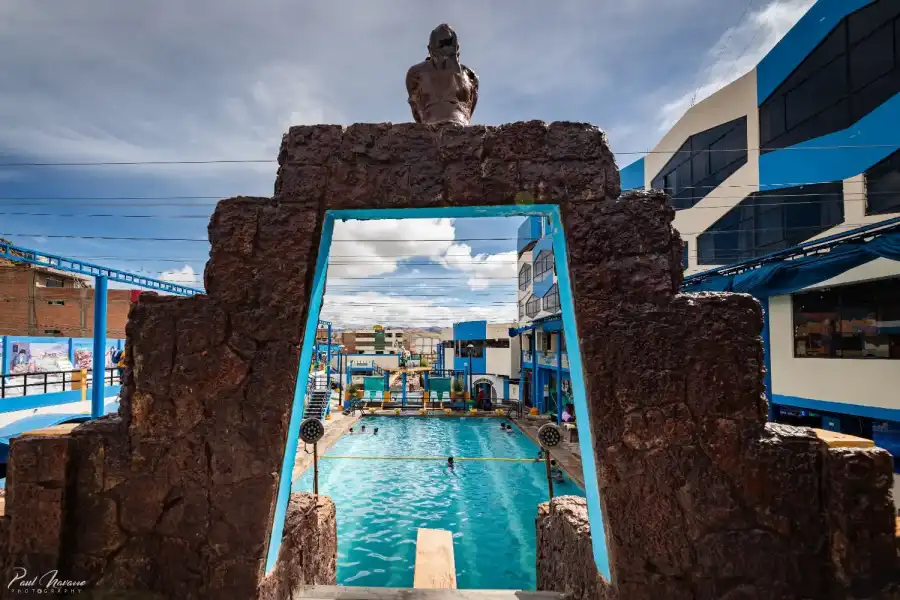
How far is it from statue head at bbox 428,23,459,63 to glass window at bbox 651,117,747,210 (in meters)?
10.5

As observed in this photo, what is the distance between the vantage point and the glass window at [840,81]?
25.2ft

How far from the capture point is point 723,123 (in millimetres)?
12156

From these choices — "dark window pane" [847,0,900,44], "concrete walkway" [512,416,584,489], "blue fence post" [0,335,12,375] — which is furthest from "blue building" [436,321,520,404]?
"dark window pane" [847,0,900,44]

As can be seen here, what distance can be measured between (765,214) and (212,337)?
43.1 ft

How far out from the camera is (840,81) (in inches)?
343

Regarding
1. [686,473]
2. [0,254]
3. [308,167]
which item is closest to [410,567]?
[686,473]

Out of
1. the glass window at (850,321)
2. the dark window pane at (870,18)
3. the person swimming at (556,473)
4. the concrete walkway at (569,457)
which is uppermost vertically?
the dark window pane at (870,18)

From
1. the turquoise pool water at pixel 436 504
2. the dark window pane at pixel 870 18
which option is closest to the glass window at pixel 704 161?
the dark window pane at pixel 870 18

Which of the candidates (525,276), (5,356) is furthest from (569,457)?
(525,276)

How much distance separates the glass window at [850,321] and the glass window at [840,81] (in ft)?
12.0

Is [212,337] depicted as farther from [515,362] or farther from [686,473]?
[515,362]

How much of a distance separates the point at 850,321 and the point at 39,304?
2823cm

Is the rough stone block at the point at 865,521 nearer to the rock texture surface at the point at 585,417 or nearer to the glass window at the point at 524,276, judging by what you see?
the rock texture surface at the point at 585,417
